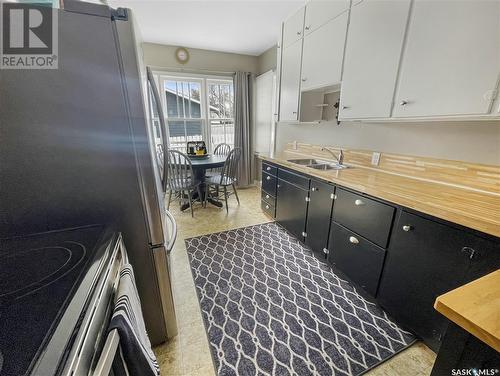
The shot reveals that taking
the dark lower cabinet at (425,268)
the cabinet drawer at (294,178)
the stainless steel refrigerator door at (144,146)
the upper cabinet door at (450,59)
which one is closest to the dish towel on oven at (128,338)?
the stainless steel refrigerator door at (144,146)

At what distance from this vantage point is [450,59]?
1.23 meters

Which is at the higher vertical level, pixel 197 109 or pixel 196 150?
pixel 197 109

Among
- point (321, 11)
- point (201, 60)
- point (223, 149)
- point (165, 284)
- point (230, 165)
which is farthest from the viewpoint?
point (223, 149)

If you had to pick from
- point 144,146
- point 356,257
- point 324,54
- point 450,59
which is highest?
point 324,54

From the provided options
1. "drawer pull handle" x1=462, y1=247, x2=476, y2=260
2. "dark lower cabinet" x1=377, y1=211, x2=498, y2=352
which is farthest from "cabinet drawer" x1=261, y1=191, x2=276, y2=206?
"drawer pull handle" x1=462, y1=247, x2=476, y2=260

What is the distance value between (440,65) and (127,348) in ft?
6.63

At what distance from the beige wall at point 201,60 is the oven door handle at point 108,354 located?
3.94 m

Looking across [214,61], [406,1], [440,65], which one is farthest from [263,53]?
[440,65]

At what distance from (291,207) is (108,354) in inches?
81.4

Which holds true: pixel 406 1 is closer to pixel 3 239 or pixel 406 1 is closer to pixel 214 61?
pixel 3 239

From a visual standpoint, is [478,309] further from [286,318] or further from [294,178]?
[294,178]

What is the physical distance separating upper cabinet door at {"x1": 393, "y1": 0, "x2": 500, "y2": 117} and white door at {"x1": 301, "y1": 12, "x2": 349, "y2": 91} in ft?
2.08

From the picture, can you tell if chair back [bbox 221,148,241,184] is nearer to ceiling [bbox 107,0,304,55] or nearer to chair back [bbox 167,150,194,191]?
chair back [bbox 167,150,194,191]

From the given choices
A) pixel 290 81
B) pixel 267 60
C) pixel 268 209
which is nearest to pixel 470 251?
pixel 268 209
